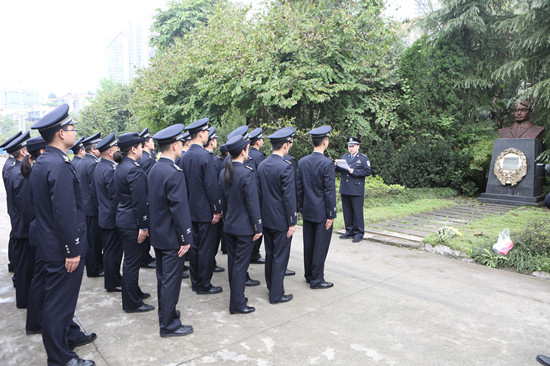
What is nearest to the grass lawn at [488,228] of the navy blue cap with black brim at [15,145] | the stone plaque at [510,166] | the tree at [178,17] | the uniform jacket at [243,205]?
the stone plaque at [510,166]

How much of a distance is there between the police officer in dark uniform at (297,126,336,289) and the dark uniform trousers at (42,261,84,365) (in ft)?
9.01

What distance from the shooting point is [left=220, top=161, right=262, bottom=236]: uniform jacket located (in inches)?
168

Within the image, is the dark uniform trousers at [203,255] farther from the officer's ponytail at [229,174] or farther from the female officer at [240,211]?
the officer's ponytail at [229,174]

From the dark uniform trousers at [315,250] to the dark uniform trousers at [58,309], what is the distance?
2.77 m

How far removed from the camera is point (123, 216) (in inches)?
169

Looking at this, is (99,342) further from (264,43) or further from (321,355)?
(264,43)

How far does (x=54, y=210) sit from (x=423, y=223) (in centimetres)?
737

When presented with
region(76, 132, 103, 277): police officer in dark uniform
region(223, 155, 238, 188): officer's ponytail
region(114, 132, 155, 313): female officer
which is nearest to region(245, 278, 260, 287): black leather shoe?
region(114, 132, 155, 313): female officer

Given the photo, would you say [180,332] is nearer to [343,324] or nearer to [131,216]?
[131,216]

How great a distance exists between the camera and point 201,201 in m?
4.98

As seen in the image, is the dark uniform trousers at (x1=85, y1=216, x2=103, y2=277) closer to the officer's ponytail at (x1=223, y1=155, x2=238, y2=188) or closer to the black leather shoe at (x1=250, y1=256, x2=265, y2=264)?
the black leather shoe at (x1=250, y1=256, x2=265, y2=264)

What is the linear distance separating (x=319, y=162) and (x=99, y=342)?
3.06 m

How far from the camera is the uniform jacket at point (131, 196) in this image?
13.9ft

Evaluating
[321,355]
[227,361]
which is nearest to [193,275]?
[227,361]
